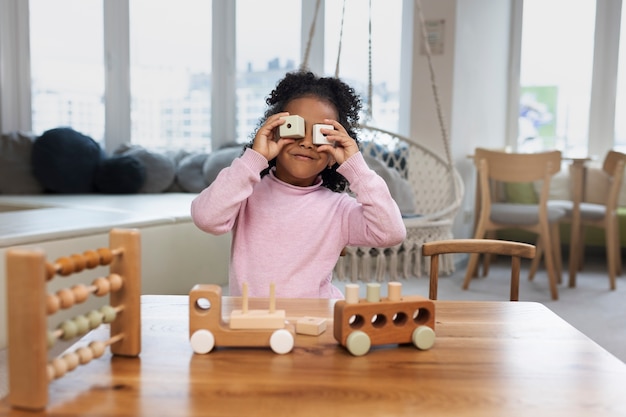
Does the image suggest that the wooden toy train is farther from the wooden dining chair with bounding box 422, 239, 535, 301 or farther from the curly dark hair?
the curly dark hair

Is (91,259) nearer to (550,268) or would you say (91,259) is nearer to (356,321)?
(356,321)

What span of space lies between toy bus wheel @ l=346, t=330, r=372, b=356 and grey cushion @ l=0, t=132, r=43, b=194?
3.60 meters

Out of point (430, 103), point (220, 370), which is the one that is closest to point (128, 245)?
point (220, 370)

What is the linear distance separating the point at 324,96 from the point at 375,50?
3.41 meters

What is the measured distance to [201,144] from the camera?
4652 millimetres

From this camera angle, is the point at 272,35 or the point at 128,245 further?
the point at 272,35

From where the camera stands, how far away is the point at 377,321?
806 millimetres

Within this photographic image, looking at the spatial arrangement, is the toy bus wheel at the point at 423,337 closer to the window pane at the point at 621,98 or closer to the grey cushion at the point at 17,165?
the grey cushion at the point at 17,165

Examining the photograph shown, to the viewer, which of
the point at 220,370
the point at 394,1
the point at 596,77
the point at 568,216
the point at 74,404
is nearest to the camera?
the point at 74,404

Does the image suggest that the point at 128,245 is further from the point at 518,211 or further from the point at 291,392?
the point at 518,211

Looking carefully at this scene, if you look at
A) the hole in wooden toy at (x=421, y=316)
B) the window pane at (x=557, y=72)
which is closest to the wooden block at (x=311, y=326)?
the hole in wooden toy at (x=421, y=316)

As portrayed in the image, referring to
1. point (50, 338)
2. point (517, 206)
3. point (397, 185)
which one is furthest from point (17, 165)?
point (50, 338)

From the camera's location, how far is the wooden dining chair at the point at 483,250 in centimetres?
132

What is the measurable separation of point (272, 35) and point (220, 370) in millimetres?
4226
